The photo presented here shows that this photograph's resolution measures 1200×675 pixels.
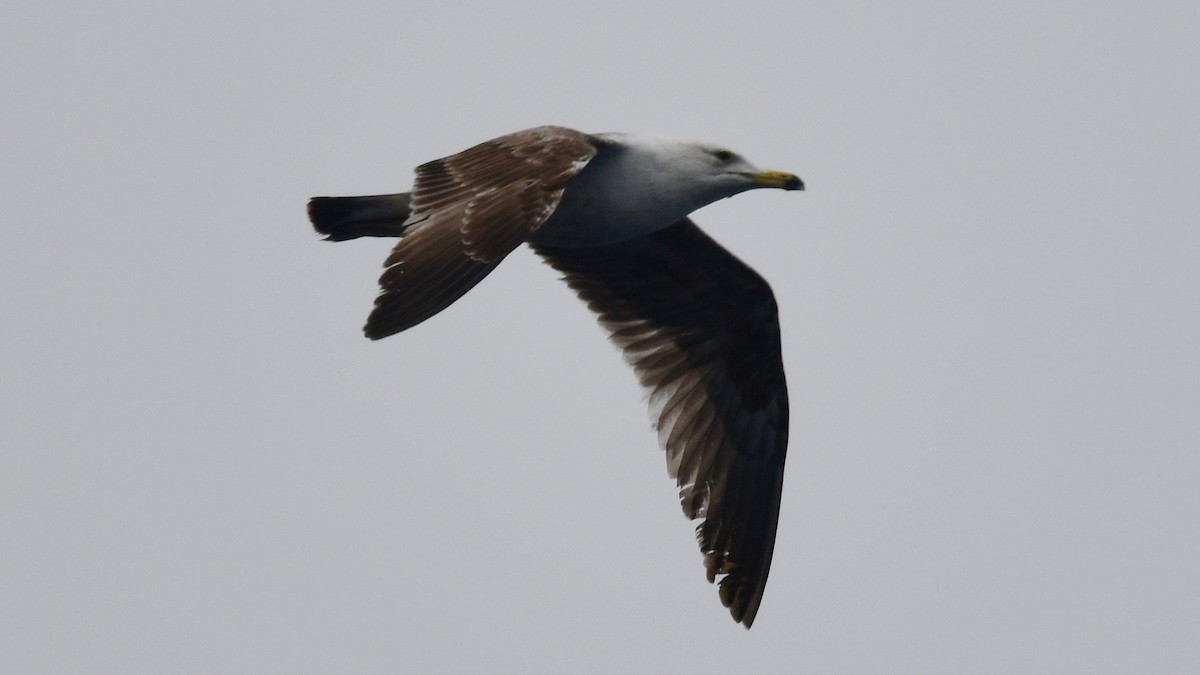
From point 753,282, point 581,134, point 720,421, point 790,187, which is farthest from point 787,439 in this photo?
point 581,134

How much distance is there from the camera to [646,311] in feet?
39.1

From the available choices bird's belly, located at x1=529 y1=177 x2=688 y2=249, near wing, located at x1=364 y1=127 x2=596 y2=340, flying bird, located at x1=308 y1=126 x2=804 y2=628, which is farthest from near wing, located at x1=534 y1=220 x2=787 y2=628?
near wing, located at x1=364 y1=127 x2=596 y2=340

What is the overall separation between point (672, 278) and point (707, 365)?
28.3 inches

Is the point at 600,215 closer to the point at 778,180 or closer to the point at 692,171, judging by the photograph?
the point at 692,171

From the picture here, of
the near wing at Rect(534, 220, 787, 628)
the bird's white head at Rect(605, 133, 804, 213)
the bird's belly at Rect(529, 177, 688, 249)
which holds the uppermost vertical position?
the bird's white head at Rect(605, 133, 804, 213)

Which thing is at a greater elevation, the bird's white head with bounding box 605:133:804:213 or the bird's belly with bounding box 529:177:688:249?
the bird's white head with bounding box 605:133:804:213

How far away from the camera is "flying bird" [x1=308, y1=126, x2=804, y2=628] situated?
940cm

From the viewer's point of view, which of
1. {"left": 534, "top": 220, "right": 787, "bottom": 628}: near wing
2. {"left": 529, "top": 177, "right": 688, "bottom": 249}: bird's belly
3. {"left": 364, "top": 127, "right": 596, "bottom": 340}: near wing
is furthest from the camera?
{"left": 534, "top": 220, "right": 787, "bottom": 628}: near wing

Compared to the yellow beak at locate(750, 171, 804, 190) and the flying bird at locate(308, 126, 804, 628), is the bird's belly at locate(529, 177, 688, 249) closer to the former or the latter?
the flying bird at locate(308, 126, 804, 628)

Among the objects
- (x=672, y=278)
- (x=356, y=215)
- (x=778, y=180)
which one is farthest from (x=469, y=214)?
(x=672, y=278)

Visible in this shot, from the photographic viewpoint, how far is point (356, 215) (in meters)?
10.3

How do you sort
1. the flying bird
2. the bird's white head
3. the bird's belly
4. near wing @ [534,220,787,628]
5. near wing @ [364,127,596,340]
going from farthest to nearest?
near wing @ [534,220,787,628], the bird's white head, the bird's belly, the flying bird, near wing @ [364,127,596,340]

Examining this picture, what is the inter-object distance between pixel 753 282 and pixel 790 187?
3.97 ft

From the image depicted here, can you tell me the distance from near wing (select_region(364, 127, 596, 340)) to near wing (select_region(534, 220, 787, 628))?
82.3 inches
